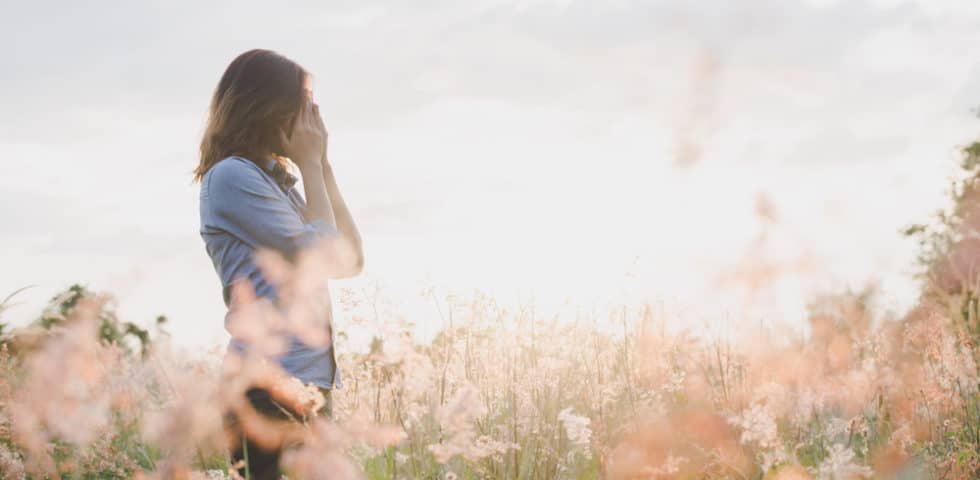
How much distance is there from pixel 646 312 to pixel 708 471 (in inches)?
49.4

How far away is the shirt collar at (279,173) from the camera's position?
3014 millimetres

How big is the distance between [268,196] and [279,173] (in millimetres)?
294

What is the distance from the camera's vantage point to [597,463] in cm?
411

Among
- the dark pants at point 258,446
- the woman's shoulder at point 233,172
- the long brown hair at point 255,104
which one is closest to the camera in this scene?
the dark pants at point 258,446

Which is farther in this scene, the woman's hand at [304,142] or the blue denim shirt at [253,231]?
the woman's hand at [304,142]

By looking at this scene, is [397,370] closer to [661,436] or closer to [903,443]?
[661,436]

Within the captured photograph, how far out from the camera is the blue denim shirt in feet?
8.89

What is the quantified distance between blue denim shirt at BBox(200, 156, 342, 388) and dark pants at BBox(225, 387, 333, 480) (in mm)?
117

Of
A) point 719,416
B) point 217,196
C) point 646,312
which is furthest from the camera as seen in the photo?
point 646,312

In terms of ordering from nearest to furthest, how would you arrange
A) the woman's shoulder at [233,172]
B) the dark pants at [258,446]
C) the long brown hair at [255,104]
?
the dark pants at [258,446] → the woman's shoulder at [233,172] → the long brown hair at [255,104]

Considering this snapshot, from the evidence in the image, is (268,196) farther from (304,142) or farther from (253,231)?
(304,142)

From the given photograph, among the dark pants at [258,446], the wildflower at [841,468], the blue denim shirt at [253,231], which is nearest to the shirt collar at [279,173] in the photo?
the blue denim shirt at [253,231]

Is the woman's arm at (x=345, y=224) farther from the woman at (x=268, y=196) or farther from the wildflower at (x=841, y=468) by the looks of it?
the wildflower at (x=841, y=468)

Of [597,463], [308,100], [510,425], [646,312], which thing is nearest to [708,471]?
[597,463]
